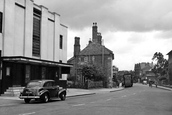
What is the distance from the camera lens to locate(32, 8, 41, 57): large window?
1178 inches

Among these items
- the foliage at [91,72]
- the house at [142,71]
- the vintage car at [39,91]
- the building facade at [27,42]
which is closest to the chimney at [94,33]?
the foliage at [91,72]

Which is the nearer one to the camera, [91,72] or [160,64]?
[91,72]

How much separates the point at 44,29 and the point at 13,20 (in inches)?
244

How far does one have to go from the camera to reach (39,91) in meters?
19.1

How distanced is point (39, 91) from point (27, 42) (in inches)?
400

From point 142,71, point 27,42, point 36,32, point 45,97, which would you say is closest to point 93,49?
point 36,32

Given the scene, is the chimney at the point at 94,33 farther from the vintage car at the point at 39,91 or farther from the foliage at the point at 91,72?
the vintage car at the point at 39,91

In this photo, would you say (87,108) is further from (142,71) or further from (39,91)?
(142,71)

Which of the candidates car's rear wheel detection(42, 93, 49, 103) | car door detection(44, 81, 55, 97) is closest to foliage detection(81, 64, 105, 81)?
car door detection(44, 81, 55, 97)

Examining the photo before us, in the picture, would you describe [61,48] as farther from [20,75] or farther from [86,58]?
[86,58]

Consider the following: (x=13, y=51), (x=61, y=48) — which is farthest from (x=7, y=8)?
(x=61, y=48)

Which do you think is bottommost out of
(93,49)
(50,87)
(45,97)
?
(45,97)

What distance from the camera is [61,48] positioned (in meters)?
37.2

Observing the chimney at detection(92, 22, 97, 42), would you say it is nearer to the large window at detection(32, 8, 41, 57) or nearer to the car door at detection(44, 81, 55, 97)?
the large window at detection(32, 8, 41, 57)
